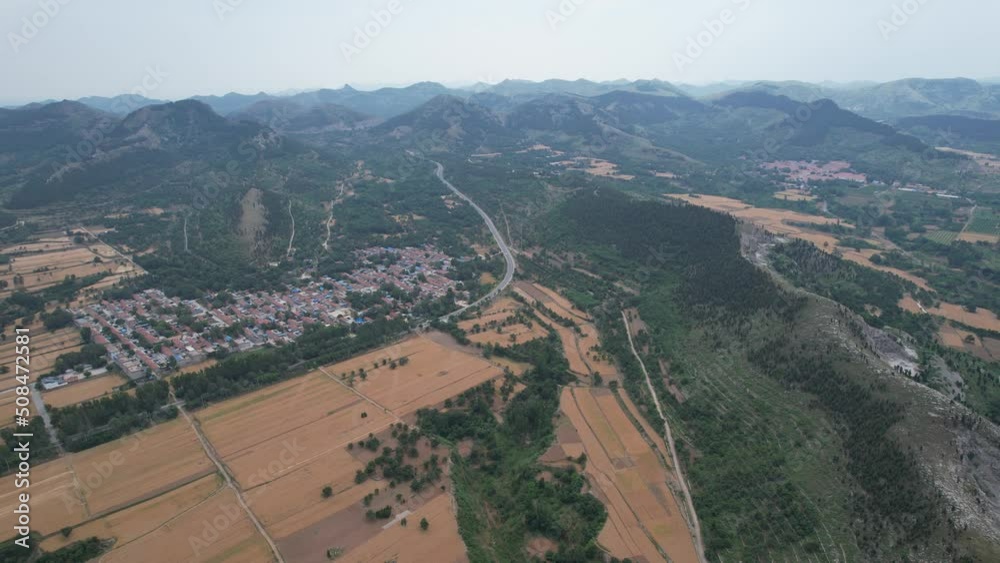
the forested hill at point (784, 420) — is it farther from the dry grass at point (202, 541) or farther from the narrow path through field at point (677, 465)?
the dry grass at point (202, 541)

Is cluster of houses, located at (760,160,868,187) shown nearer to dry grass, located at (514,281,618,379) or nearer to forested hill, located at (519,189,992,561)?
forested hill, located at (519,189,992,561)

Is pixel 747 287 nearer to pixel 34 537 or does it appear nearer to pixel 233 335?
pixel 233 335

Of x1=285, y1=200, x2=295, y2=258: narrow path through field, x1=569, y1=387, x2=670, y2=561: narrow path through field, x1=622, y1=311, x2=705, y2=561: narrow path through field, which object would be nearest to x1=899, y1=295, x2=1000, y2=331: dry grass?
x1=622, y1=311, x2=705, y2=561: narrow path through field

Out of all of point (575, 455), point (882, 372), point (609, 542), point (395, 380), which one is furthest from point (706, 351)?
point (395, 380)

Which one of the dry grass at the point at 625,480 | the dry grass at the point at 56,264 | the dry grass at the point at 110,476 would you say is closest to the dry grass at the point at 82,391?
the dry grass at the point at 110,476

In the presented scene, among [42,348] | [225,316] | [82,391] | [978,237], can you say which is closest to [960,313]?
[978,237]

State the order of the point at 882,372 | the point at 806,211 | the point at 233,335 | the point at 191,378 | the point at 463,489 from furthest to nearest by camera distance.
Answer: the point at 806,211, the point at 233,335, the point at 191,378, the point at 882,372, the point at 463,489

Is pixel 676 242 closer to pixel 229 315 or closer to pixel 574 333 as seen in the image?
pixel 574 333
